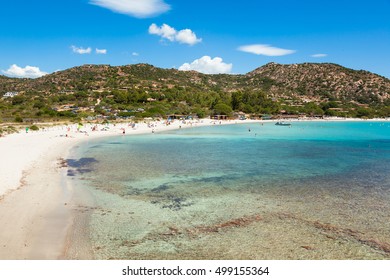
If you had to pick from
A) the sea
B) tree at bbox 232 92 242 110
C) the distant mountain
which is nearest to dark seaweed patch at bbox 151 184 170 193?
the sea

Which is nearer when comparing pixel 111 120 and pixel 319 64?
pixel 111 120

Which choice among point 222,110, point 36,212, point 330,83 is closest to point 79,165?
point 36,212

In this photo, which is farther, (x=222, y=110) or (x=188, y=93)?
(x=188, y=93)

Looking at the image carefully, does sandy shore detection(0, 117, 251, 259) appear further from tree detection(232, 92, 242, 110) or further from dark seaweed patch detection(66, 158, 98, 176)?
tree detection(232, 92, 242, 110)

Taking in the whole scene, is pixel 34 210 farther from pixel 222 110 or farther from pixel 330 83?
pixel 330 83

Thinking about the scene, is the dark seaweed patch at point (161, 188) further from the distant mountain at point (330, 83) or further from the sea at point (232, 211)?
the distant mountain at point (330, 83)

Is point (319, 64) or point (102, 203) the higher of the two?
point (319, 64)

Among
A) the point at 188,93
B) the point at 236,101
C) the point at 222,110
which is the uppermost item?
the point at 188,93

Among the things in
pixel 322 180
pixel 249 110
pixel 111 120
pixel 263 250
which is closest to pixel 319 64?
pixel 249 110

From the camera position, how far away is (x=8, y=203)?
11.0 meters

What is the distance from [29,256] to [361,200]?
11797 mm

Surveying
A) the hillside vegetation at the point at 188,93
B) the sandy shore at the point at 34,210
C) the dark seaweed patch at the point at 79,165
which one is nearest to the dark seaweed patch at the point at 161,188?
the sandy shore at the point at 34,210

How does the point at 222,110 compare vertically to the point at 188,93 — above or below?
below
